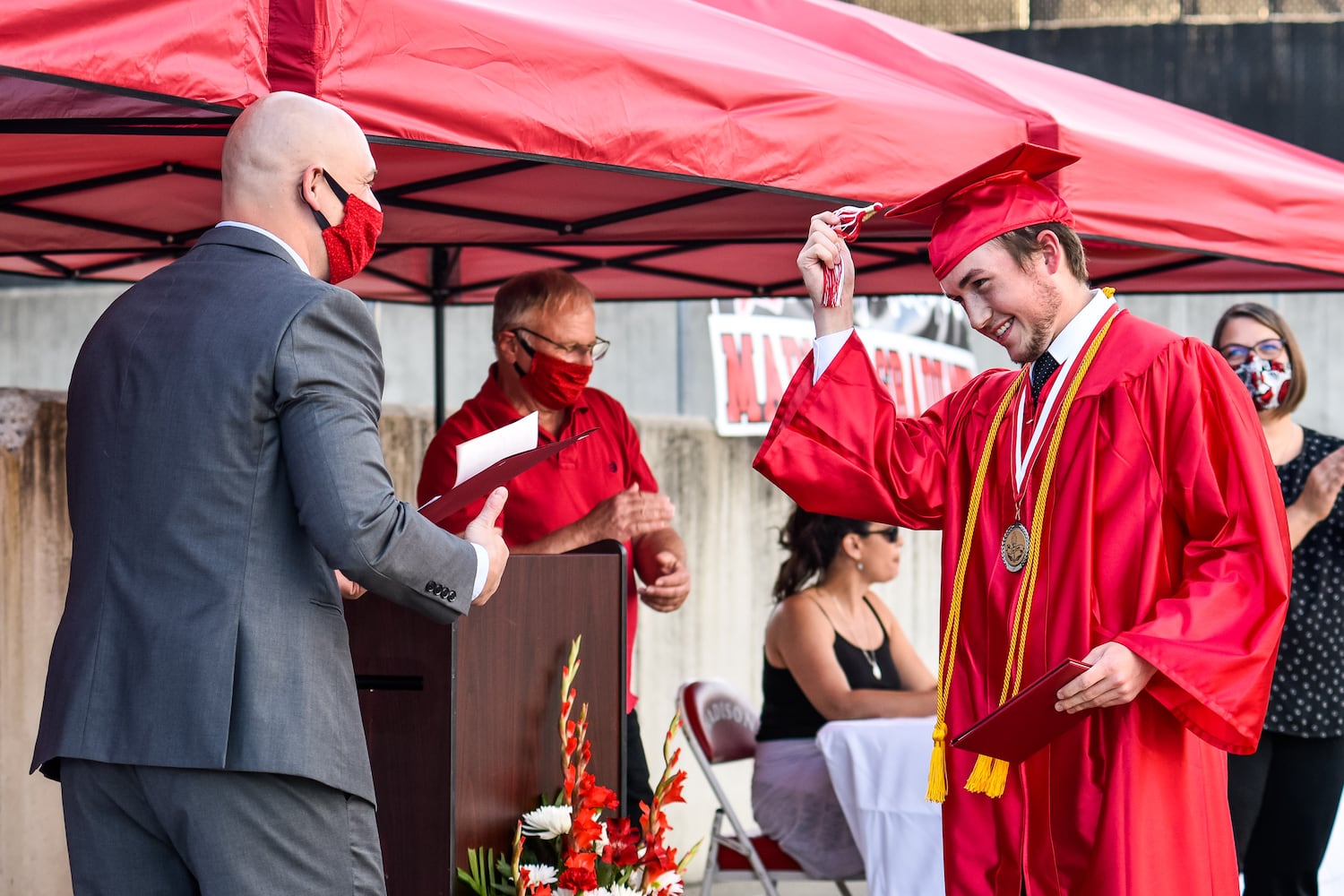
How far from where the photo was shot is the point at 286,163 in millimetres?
2088

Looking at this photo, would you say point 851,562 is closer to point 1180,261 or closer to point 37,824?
point 1180,261

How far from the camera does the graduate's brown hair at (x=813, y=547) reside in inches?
195

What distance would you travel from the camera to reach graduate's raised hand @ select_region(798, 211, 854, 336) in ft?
9.09

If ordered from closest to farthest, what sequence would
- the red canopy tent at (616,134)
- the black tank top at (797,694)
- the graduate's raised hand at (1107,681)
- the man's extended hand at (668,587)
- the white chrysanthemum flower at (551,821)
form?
the red canopy tent at (616,134) < the graduate's raised hand at (1107,681) < the white chrysanthemum flower at (551,821) < the man's extended hand at (668,587) < the black tank top at (797,694)

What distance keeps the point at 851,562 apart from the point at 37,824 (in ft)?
8.53

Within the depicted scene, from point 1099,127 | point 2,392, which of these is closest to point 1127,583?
point 1099,127

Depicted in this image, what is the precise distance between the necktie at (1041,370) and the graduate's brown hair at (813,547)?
2263 millimetres

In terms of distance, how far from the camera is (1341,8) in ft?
37.8

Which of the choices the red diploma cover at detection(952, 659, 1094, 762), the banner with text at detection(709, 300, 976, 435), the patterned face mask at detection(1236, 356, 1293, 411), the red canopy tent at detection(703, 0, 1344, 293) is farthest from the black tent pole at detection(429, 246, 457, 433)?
the red diploma cover at detection(952, 659, 1094, 762)

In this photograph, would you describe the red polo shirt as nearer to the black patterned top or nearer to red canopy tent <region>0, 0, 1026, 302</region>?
red canopy tent <region>0, 0, 1026, 302</region>

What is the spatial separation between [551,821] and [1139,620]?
110 cm

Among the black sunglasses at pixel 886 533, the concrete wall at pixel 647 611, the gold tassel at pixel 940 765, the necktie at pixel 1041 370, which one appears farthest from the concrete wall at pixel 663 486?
the black sunglasses at pixel 886 533

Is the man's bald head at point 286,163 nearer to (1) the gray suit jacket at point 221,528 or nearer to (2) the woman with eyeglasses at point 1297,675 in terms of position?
(1) the gray suit jacket at point 221,528

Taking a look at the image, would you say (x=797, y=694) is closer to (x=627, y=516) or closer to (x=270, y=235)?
(x=627, y=516)
